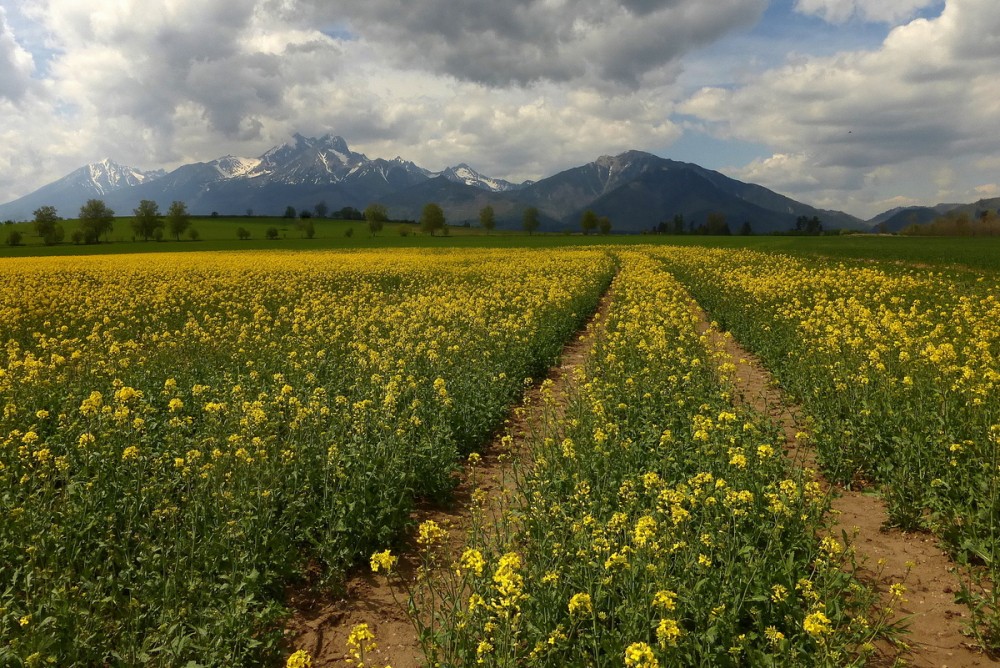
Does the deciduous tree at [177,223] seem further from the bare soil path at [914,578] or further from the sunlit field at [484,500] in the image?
the bare soil path at [914,578]

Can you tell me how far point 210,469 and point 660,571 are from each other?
4.74 m

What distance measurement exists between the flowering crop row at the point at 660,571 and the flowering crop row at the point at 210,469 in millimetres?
1510

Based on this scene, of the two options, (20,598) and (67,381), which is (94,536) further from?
(67,381)

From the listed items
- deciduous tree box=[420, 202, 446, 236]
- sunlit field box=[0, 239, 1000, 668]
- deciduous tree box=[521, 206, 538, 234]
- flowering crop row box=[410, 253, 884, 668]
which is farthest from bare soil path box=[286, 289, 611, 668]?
deciduous tree box=[521, 206, 538, 234]

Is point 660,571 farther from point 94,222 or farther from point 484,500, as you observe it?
point 94,222

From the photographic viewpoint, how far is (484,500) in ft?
20.6

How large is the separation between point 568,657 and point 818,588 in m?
2.15

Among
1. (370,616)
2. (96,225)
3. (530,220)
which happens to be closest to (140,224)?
(96,225)

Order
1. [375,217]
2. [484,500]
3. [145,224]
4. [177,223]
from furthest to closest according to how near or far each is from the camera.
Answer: [375,217] → [177,223] → [145,224] → [484,500]

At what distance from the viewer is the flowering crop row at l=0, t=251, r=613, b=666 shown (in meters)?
4.22

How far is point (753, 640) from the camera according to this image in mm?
4062

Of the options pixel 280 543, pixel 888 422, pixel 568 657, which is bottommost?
pixel 568 657

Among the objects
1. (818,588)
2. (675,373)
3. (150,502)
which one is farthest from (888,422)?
(150,502)

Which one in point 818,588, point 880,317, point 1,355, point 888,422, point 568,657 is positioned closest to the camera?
point 568,657
